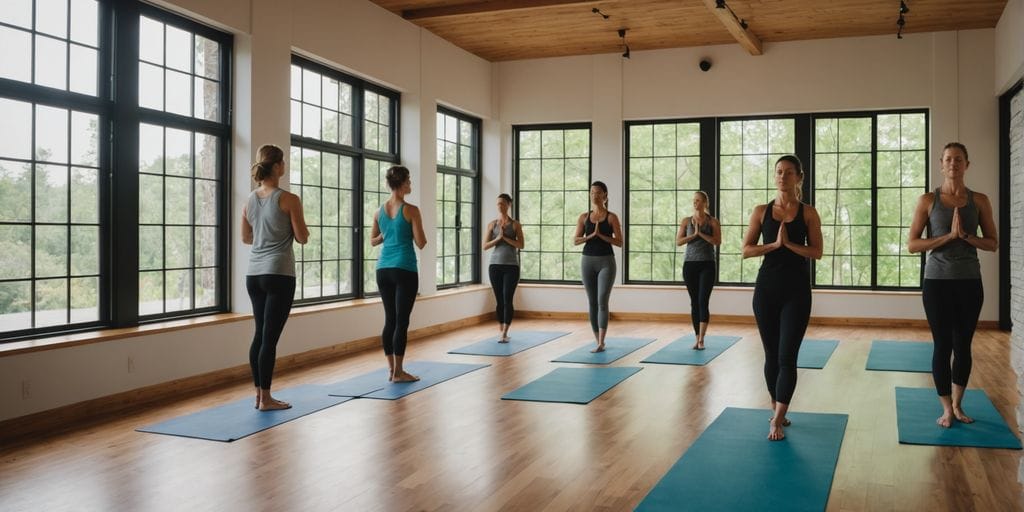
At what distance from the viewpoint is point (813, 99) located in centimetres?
954

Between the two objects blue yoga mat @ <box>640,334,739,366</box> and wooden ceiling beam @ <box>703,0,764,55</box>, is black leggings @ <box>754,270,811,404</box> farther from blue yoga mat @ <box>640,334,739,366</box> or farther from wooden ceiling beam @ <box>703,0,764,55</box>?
wooden ceiling beam @ <box>703,0,764,55</box>

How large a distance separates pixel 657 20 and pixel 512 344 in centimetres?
377

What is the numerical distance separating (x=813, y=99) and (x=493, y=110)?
12.7 ft

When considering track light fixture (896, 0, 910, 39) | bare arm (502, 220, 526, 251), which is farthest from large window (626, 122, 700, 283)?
bare arm (502, 220, 526, 251)

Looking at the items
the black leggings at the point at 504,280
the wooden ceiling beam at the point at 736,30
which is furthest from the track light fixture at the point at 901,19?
the black leggings at the point at 504,280

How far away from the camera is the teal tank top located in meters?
5.39

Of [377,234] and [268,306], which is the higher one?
[377,234]

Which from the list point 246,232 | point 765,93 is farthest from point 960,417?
point 765,93

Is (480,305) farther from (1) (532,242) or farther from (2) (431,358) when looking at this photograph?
(2) (431,358)

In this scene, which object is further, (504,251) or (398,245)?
(504,251)

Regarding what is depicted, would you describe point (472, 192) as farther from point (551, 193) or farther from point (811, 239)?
point (811, 239)

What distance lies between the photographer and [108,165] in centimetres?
516

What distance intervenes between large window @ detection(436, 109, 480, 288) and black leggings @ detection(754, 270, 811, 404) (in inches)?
236

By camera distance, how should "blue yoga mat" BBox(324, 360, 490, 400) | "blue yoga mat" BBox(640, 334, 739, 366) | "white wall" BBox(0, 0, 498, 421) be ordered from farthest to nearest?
"blue yoga mat" BBox(640, 334, 739, 366) → "blue yoga mat" BBox(324, 360, 490, 400) → "white wall" BBox(0, 0, 498, 421)
